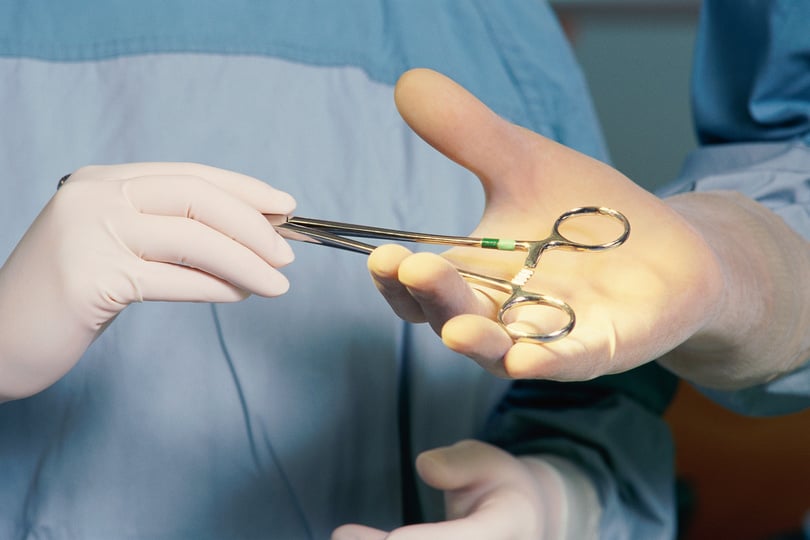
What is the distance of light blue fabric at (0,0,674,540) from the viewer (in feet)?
2.55

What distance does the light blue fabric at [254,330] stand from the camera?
2.55ft

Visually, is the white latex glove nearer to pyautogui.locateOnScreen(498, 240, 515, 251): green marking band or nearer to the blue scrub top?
the blue scrub top

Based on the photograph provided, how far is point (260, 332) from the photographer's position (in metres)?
0.81

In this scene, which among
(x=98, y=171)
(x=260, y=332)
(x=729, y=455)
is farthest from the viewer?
(x=729, y=455)

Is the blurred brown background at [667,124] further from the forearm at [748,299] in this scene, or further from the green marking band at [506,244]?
the green marking band at [506,244]

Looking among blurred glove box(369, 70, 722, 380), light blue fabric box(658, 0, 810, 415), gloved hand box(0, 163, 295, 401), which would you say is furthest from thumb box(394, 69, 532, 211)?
light blue fabric box(658, 0, 810, 415)

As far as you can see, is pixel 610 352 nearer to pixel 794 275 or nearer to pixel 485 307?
pixel 485 307

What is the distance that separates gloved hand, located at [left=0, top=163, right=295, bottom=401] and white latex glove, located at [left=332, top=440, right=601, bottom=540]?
24cm

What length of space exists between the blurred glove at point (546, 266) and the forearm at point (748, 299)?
0.07 meters

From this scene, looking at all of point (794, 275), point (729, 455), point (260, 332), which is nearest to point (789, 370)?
point (794, 275)

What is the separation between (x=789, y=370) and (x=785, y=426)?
41.6 inches

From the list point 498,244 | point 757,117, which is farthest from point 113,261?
point 757,117

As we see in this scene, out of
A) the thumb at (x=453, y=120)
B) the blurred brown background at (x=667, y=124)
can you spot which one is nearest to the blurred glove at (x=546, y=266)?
the thumb at (x=453, y=120)

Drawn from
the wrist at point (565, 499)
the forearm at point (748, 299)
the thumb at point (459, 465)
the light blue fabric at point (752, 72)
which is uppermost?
the light blue fabric at point (752, 72)
